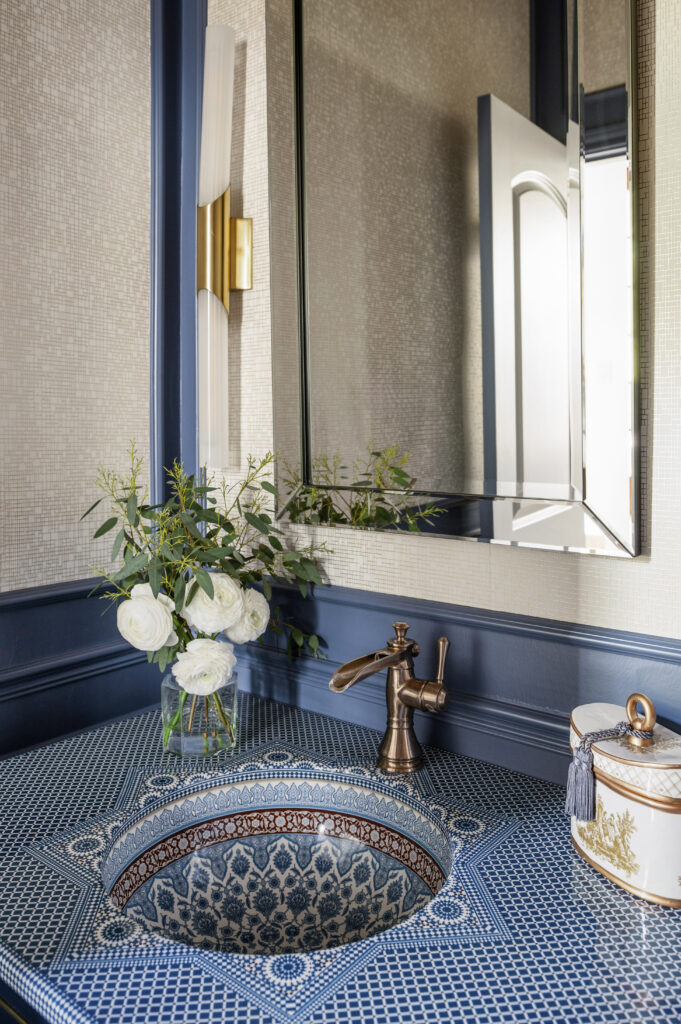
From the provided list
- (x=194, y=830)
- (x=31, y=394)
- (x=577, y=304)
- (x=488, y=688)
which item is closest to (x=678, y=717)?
(x=488, y=688)

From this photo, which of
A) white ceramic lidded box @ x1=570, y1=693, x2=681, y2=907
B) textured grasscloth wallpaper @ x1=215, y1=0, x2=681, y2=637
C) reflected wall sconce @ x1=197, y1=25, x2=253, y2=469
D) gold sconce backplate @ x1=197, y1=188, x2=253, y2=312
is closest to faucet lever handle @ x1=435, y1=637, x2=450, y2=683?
textured grasscloth wallpaper @ x1=215, y1=0, x2=681, y2=637

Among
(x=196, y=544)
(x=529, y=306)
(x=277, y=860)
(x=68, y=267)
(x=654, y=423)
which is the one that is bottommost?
(x=277, y=860)

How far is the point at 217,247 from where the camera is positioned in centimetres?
128

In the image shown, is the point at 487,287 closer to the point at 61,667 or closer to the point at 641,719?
the point at 641,719

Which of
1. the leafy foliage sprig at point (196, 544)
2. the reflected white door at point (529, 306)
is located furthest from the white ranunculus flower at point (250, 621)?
the reflected white door at point (529, 306)

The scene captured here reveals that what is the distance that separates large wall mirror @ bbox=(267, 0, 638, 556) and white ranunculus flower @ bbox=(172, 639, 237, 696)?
0.90 ft

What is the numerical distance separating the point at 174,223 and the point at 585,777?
1075 mm

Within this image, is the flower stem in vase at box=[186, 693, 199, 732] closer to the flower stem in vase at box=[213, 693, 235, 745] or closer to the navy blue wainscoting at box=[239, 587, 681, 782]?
the flower stem in vase at box=[213, 693, 235, 745]

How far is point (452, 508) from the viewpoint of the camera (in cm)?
105

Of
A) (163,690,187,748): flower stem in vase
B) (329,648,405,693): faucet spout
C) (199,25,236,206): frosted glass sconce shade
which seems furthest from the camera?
Result: (199,25,236,206): frosted glass sconce shade

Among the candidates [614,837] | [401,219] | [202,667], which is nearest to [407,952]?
[614,837]

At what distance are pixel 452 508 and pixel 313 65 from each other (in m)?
0.71

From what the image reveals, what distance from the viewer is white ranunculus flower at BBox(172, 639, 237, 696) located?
3.47ft

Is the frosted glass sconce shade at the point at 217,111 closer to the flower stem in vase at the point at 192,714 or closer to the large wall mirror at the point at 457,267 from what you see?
the large wall mirror at the point at 457,267
